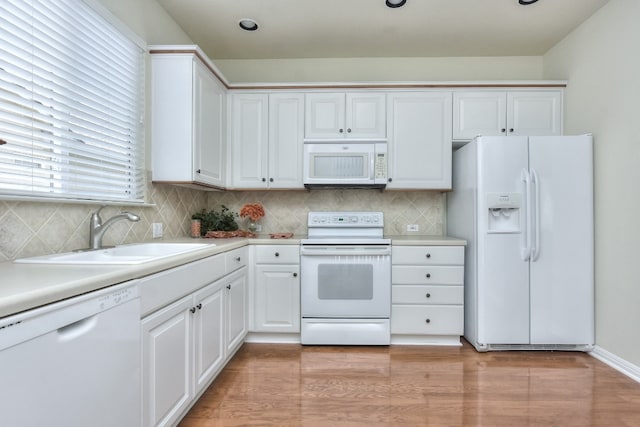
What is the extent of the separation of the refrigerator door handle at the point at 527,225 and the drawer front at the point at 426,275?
1.50ft

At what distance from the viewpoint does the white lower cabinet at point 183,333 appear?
52.6 inches

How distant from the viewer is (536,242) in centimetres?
248

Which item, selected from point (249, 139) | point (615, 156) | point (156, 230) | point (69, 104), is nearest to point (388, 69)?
point (249, 139)

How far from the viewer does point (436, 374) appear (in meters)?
2.23

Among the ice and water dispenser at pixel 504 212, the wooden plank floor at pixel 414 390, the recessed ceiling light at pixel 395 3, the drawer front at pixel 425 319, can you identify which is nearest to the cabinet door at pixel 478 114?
the ice and water dispenser at pixel 504 212

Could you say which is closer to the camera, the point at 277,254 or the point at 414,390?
the point at 414,390

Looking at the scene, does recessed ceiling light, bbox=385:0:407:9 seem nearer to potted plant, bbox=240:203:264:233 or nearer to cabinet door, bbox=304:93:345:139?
cabinet door, bbox=304:93:345:139

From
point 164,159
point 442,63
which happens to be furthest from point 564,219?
point 164,159

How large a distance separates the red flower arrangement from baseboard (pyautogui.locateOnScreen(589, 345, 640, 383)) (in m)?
2.87

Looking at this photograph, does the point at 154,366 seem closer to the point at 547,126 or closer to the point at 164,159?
the point at 164,159

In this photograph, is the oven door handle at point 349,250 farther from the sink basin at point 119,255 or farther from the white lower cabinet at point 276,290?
the sink basin at point 119,255

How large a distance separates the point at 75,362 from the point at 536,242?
277cm

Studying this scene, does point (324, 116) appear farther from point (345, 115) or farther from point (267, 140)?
point (267, 140)

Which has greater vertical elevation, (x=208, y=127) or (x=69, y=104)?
(x=208, y=127)
